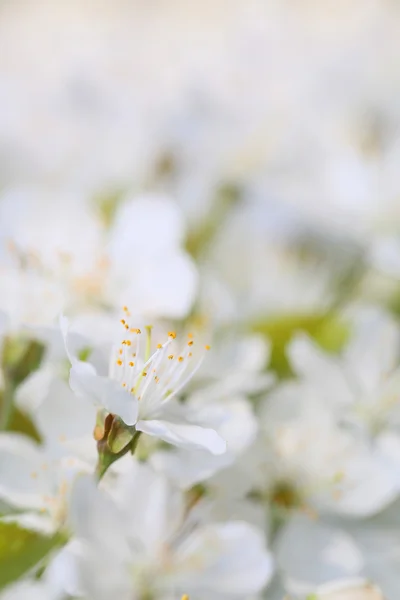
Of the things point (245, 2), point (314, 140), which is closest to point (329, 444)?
point (314, 140)

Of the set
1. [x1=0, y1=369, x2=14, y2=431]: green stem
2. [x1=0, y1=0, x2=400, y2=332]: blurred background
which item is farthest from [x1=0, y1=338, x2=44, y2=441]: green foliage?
[x1=0, y1=0, x2=400, y2=332]: blurred background

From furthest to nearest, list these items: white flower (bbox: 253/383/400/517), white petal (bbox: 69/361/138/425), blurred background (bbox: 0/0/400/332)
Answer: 1. blurred background (bbox: 0/0/400/332)
2. white flower (bbox: 253/383/400/517)
3. white petal (bbox: 69/361/138/425)

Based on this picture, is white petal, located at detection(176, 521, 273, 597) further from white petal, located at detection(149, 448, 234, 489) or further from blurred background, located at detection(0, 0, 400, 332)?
blurred background, located at detection(0, 0, 400, 332)

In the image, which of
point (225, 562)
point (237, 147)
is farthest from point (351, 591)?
point (237, 147)

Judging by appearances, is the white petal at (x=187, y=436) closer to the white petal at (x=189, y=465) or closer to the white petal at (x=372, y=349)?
the white petal at (x=189, y=465)

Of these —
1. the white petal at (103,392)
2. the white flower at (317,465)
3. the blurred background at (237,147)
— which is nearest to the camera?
the white petal at (103,392)

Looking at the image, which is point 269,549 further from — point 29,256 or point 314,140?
point 314,140

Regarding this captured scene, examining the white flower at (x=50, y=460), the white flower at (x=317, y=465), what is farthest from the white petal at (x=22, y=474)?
the white flower at (x=317, y=465)
